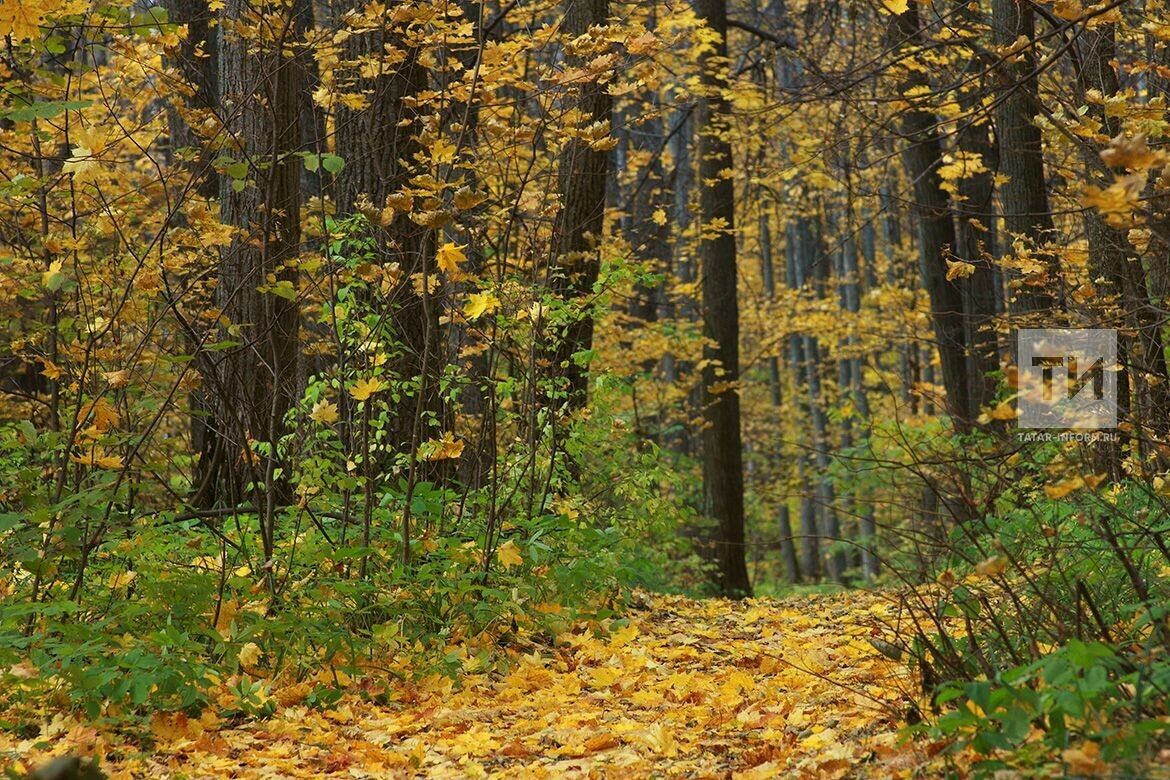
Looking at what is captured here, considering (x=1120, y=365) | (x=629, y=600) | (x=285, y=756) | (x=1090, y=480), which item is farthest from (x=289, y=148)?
(x=1090, y=480)

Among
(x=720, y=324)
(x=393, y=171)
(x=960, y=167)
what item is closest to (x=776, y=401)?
(x=720, y=324)

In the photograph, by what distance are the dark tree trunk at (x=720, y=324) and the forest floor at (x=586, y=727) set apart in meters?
4.86

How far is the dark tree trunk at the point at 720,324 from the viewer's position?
33.2ft

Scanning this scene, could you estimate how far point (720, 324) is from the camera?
35.0 feet

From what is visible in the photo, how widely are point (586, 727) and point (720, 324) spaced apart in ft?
23.4

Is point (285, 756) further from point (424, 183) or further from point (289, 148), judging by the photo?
point (289, 148)

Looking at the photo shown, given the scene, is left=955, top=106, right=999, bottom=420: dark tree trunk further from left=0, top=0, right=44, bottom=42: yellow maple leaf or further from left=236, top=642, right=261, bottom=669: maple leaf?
left=0, top=0, right=44, bottom=42: yellow maple leaf

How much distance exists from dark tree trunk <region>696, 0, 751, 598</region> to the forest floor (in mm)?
4864

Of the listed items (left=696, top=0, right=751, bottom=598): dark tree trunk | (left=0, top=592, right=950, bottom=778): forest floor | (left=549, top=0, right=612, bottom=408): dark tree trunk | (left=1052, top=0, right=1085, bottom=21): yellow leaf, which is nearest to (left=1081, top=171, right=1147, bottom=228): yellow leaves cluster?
(left=1052, top=0, right=1085, bottom=21): yellow leaf

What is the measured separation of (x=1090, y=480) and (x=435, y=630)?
2.97m

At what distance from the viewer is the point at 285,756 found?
354cm

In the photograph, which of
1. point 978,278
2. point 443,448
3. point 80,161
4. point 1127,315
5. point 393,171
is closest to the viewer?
point 80,161

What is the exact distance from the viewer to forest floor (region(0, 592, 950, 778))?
3.33 metres

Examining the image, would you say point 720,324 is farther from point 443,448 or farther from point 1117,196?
point 1117,196
